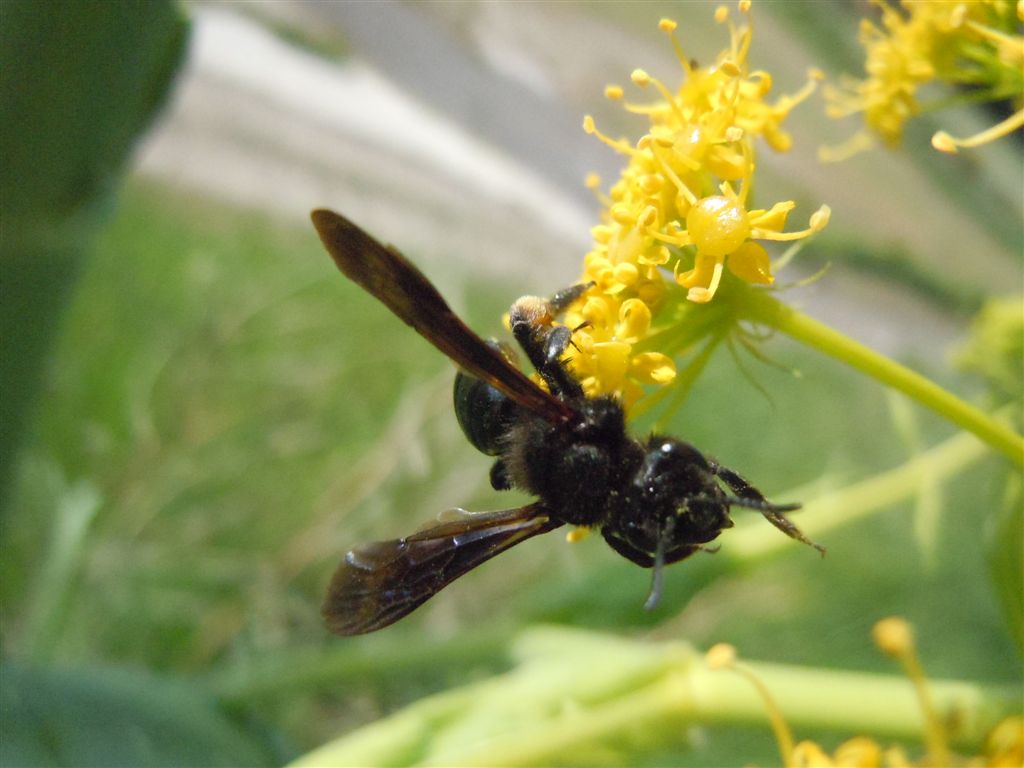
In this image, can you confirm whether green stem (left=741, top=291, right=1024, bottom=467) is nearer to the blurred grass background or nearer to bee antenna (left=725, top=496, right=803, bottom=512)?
bee antenna (left=725, top=496, right=803, bottom=512)

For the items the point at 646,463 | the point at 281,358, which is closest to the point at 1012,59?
the point at 646,463

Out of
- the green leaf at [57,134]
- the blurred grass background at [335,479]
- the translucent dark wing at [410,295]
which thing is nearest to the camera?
the translucent dark wing at [410,295]

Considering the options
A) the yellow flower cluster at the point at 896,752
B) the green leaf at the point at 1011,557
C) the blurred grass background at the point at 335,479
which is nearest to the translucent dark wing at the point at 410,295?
the yellow flower cluster at the point at 896,752

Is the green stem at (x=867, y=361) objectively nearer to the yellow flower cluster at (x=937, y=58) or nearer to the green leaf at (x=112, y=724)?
the yellow flower cluster at (x=937, y=58)

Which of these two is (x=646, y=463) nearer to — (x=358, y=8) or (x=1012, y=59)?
(x=1012, y=59)

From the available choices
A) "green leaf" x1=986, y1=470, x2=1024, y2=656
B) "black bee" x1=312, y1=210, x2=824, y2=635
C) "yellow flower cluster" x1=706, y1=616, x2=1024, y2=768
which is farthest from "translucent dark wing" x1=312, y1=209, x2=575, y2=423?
"green leaf" x1=986, y1=470, x2=1024, y2=656

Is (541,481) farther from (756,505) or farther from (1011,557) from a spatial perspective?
(1011,557)
